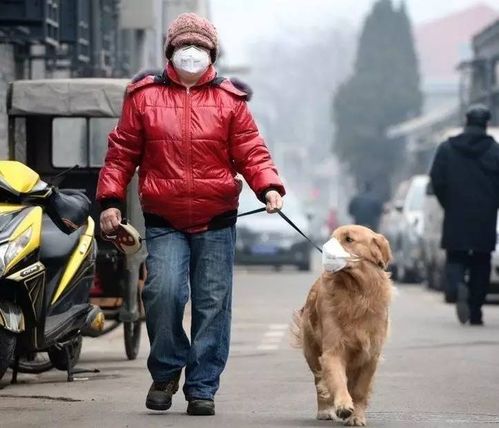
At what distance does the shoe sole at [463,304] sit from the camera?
1845cm

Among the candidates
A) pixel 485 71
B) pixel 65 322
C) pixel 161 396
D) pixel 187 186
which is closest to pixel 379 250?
pixel 187 186

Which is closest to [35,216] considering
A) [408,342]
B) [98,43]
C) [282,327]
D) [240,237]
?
[408,342]

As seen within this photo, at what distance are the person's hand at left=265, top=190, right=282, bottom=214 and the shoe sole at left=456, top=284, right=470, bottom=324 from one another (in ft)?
29.7

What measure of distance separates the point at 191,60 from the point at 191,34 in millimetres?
135

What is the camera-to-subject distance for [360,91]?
103m

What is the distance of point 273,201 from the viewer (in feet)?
31.2

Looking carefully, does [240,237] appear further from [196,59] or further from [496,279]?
[196,59]

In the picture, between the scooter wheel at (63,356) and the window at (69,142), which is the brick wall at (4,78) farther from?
the scooter wheel at (63,356)

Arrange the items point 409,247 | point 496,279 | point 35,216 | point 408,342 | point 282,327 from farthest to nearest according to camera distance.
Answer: point 409,247 → point 496,279 → point 282,327 → point 408,342 → point 35,216

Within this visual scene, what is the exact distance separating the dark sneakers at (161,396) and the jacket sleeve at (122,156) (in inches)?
36.4

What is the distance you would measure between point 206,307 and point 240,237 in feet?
90.8

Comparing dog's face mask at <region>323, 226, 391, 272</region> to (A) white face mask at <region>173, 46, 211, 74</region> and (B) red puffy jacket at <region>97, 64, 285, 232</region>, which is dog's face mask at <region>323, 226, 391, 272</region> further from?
(A) white face mask at <region>173, 46, 211, 74</region>

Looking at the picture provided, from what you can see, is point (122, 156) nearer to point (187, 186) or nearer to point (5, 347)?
point (187, 186)

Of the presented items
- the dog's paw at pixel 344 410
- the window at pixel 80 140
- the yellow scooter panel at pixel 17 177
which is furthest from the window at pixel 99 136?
the dog's paw at pixel 344 410
